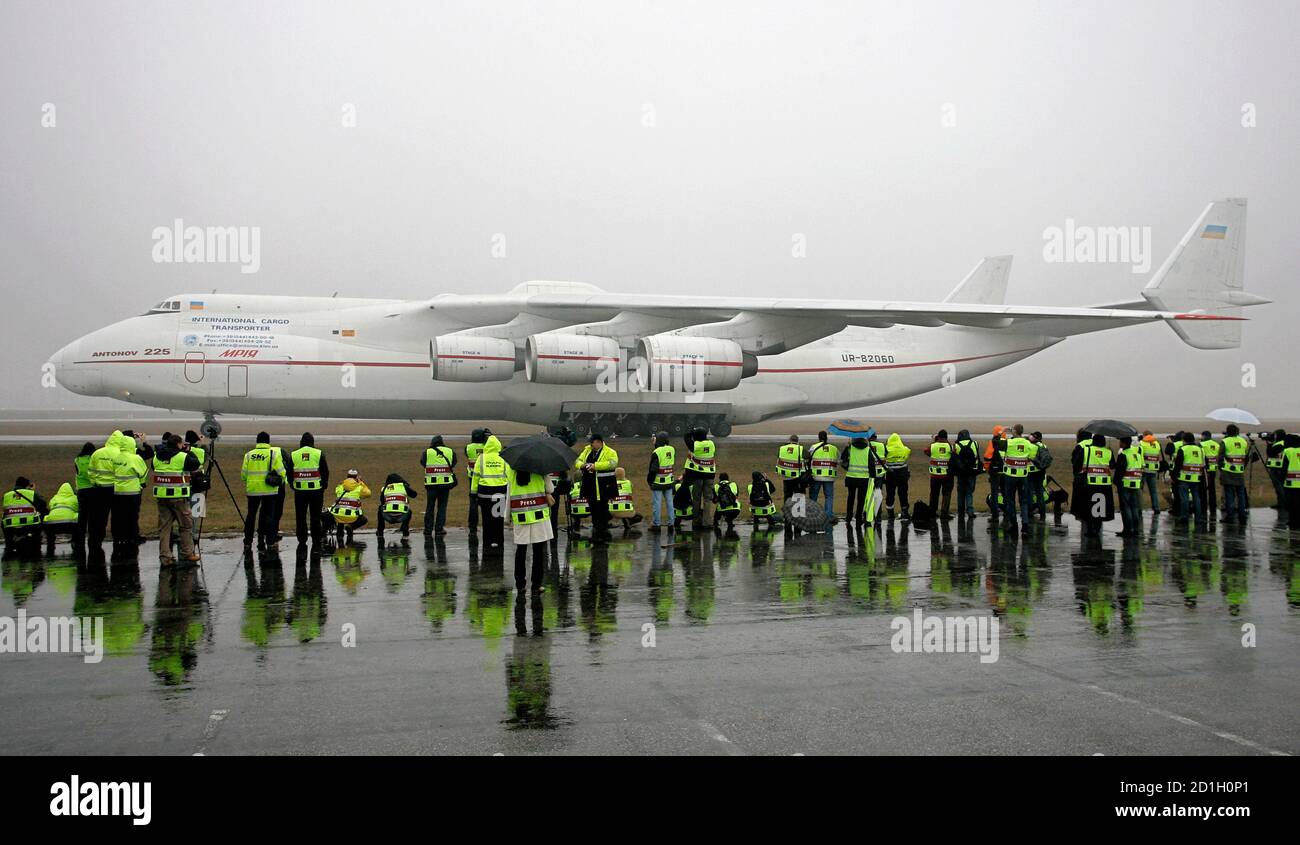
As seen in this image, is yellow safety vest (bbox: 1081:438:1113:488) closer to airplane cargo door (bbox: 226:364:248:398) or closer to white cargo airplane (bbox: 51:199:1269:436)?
white cargo airplane (bbox: 51:199:1269:436)

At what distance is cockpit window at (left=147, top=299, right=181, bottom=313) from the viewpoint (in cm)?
2294

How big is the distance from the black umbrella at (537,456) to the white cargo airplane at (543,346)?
12615 millimetres

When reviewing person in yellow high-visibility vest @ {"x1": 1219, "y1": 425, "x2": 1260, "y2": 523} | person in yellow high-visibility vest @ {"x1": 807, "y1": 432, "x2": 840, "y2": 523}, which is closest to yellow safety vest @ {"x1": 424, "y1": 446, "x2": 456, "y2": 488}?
person in yellow high-visibility vest @ {"x1": 807, "y1": 432, "x2": 840, "y2": 523}

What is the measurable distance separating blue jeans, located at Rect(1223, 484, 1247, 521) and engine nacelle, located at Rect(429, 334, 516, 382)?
14729 millimetres

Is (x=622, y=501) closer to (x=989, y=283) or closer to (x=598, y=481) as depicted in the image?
(x=598, y=481)

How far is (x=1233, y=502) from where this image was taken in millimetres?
16094

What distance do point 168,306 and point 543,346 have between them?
9.12 meters

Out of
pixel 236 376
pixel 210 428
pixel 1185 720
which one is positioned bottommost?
pixel 1185 720

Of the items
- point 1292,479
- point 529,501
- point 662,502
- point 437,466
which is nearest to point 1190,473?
point 1292,479

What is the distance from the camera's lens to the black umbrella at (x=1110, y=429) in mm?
Result: 13836

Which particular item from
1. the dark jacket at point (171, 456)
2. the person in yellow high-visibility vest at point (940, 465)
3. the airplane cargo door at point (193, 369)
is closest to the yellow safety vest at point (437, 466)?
the dark jacket at point (171, 456)

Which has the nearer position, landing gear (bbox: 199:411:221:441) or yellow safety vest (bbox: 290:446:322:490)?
yellow safety vest (bbox: 290:446:322:490)

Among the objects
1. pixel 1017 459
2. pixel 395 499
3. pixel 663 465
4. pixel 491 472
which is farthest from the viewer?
pixel 1017 459

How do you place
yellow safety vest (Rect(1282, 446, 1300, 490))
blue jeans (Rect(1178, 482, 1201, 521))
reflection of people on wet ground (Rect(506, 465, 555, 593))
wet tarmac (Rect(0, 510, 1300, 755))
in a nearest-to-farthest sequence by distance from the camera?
wet tarmac (Rect(0, 510, 1300, 755))
reflection of people on wet ground (Rect(506, 465, 555, 593))
yellow safety vest (Rect(1282, 446, 1300, 490))
blue jeans (Rect(1178, 482, 1201, 521))
